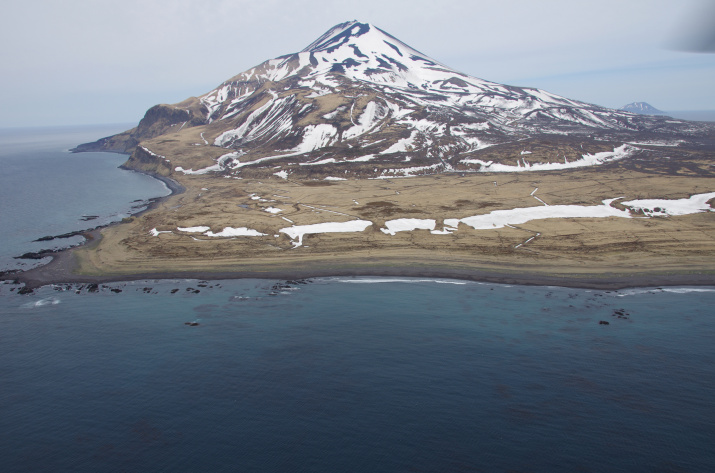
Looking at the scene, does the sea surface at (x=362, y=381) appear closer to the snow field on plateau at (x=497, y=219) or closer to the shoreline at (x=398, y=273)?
the shoreline at (x=398, y=273)

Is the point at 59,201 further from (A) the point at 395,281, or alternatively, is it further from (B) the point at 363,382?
(B) the point at 363,382

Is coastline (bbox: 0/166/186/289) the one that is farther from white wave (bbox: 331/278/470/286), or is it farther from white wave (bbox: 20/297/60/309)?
white wave (bbox: 331/278/470/286)

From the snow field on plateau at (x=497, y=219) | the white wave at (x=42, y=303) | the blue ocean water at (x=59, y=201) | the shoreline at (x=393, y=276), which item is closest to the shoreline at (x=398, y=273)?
the shoreline at (x=393, y=276)

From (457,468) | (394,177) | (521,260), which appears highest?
(394,177)

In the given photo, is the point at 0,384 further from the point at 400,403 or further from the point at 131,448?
the point at 400,403

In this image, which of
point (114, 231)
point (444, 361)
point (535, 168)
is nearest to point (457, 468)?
point (444, 361)

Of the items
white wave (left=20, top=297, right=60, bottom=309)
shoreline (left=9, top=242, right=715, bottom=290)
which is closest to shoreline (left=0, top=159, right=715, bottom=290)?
shoreline (left=9, top=242, right=715, bottom=290)
